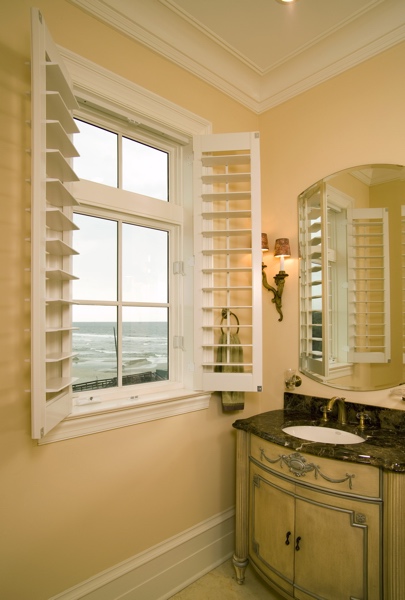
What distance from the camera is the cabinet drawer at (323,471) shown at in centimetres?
135

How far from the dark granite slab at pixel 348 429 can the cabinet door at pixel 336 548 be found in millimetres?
181

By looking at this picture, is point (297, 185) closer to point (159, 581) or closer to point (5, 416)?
point (5, 416)

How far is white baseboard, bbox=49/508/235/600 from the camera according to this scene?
1.53 metres

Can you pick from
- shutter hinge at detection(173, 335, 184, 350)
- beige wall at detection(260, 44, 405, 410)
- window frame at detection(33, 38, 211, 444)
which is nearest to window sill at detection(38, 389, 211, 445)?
window frame at detection(33, 38, 211, 444)

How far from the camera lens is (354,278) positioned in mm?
1871

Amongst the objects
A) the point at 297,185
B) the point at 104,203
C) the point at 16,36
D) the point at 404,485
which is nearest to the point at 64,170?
the point at 104,203

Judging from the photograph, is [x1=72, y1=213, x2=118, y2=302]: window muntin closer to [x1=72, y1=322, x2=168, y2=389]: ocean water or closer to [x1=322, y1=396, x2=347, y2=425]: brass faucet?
[x1=72, y1=322, x2=168, y2=389]: ocean water

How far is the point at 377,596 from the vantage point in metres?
1.31

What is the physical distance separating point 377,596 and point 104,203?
2.00m

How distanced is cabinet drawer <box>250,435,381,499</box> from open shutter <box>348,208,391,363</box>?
620mm

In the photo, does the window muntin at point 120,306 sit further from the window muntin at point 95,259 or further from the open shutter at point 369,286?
the open shutter at point 369,286

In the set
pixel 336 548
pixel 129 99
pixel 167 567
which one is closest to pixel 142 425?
pixel 167 567

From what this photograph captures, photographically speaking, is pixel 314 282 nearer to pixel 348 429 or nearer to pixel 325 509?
pixel 348 429

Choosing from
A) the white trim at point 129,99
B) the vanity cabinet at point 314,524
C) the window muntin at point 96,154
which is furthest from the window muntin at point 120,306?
the vanity cabinet at point 314,524
